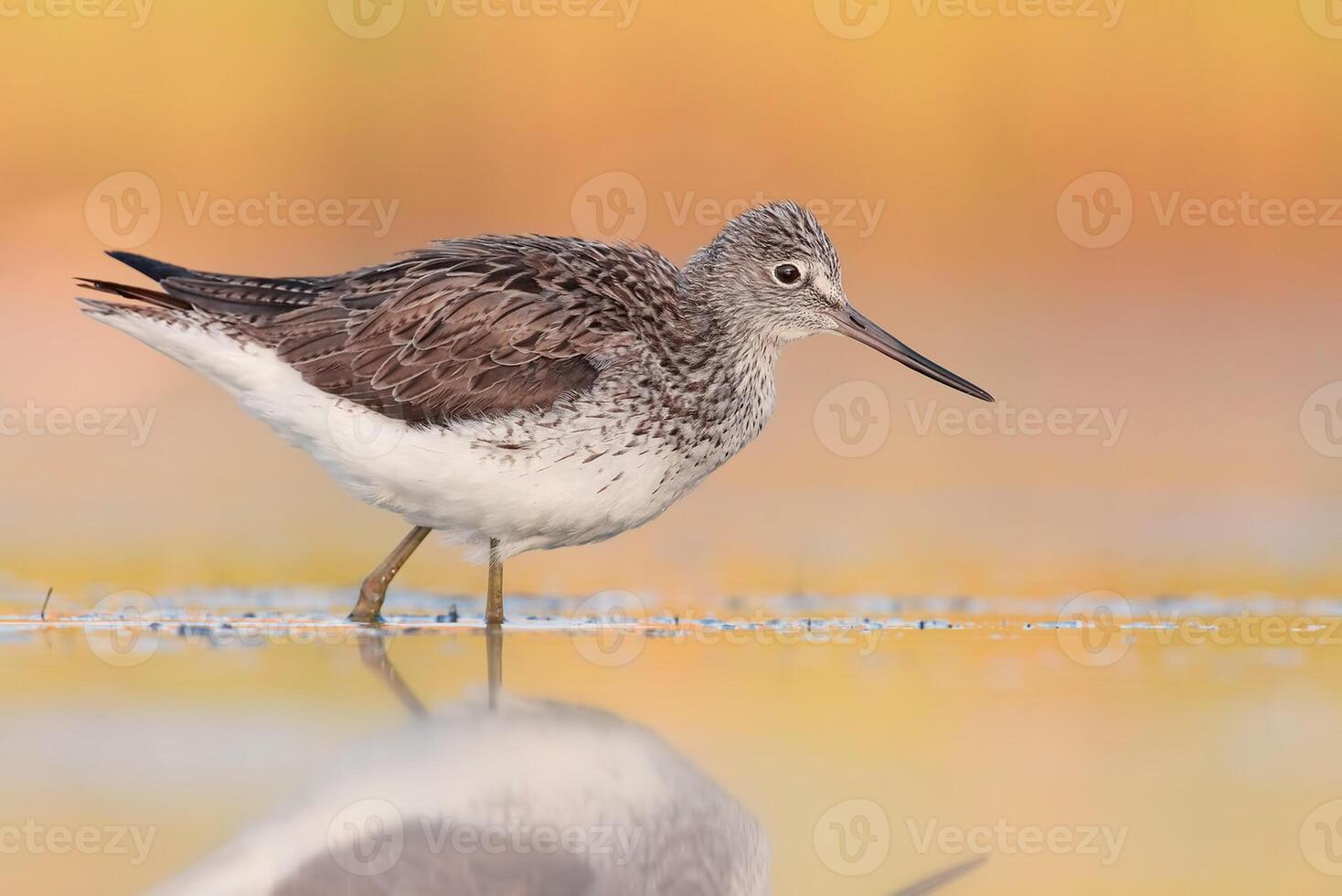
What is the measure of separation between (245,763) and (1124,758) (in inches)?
119

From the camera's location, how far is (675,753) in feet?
20.3
